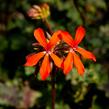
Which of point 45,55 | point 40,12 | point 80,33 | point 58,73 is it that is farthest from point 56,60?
point 58,73

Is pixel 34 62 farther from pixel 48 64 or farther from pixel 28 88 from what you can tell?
pixel 28 88

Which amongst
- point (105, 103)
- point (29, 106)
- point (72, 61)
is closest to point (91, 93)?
point (105, 103)

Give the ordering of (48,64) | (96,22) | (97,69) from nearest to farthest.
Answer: (48,64) → (97,69) → (96,22)

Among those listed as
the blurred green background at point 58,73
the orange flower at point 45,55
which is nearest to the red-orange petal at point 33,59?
the orange flower at point 45,55

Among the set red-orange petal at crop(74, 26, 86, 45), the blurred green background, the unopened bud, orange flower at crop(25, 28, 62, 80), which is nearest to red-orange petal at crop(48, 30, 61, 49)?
orange flower at crop(25, 28, 62, 80)

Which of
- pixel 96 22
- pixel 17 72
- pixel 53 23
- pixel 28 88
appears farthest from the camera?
pixel 96 22

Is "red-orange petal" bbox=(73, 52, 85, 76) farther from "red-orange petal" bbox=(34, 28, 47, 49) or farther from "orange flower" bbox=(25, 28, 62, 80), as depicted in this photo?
"red-orange petal" bbox=(34, 28, 47, 49)
